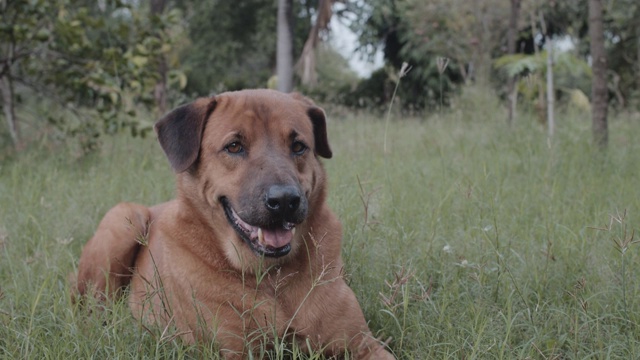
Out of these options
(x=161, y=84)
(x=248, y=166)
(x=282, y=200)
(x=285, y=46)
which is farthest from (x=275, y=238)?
(x=161, y=84)

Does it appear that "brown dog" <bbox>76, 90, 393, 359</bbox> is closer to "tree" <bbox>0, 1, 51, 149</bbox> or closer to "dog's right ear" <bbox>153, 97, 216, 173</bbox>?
"dog's right ear" <bbox>153, 97, 216, 173</bbox>

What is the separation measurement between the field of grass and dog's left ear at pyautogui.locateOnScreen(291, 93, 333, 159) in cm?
35

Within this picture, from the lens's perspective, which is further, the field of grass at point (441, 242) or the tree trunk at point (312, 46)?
the tree trunk at point (312, 46)

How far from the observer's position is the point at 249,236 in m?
2.82

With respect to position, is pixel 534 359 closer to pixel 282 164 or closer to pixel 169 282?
pixel 282 164

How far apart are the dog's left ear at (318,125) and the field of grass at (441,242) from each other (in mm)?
347

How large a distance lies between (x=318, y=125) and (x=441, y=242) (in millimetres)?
1223

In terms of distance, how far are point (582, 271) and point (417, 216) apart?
1.32 metres

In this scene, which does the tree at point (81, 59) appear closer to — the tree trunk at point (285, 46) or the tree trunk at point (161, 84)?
the tree trunk at point (161, 84)

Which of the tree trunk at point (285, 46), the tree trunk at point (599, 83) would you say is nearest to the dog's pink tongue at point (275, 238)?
the tree trunk at point (599, 83)

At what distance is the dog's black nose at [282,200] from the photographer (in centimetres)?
263

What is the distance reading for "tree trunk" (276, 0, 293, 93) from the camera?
9.84 meters

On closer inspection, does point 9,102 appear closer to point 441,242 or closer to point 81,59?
point 81,59

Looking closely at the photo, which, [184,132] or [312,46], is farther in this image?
[312,46]
